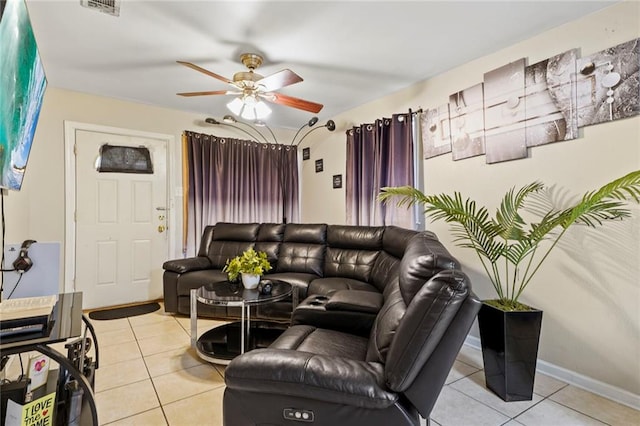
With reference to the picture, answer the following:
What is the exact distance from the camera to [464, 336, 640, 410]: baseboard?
1.79 meters

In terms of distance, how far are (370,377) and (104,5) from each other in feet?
8.61

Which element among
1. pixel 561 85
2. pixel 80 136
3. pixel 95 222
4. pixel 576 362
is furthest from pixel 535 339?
pixel 80 136

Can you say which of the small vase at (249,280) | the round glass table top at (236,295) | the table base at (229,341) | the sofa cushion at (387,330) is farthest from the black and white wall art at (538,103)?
the table base at (229,341)

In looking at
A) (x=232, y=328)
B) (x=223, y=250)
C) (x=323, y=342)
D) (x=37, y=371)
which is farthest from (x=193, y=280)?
(x=323, y=342)

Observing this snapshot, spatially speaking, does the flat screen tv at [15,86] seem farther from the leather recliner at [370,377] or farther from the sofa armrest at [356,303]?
the sofa armrest at [356,303]

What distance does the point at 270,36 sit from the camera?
2293 mm

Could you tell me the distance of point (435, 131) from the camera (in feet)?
9.77

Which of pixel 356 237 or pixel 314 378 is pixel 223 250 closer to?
pixel 356 237

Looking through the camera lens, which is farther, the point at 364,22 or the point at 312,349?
Answer: the point at 364,22

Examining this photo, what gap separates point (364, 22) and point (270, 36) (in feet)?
2.32

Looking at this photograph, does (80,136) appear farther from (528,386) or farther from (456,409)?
(528,386)

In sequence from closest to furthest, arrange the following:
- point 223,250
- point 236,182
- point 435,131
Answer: point 435,131, point 223,250, point 236,182

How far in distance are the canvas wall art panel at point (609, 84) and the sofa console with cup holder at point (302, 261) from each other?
4.47ft

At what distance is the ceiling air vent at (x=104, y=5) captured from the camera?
1916 millimetres
